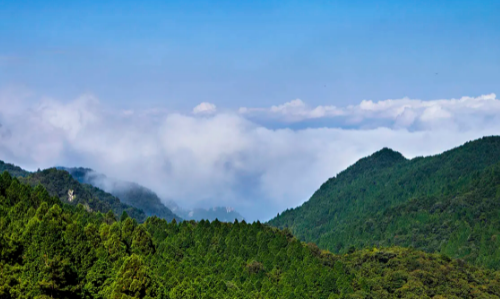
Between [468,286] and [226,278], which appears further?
[468,286]

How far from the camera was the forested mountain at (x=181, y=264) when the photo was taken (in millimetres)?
76375

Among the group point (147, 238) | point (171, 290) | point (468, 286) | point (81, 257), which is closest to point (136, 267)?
point (81, 257)

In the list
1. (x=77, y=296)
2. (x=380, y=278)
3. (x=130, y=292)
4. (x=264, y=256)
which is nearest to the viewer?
(x=130, y=292)

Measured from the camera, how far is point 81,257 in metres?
85.7

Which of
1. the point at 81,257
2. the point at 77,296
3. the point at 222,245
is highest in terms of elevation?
the point at 222,245

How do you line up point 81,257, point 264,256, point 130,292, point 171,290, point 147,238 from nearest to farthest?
point 130,292
point 81,257
point 171,290
point 147,238
point 264,256

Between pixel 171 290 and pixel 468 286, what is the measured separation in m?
108

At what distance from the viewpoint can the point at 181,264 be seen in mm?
122000

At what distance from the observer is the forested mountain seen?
7638cm

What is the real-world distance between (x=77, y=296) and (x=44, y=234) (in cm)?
866

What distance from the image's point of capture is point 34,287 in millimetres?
73125

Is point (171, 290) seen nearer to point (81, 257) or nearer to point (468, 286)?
point (81, 257)

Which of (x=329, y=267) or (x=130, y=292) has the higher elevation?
(x=329, y=267)

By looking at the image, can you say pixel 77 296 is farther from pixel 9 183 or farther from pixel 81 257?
pixel 9 183
